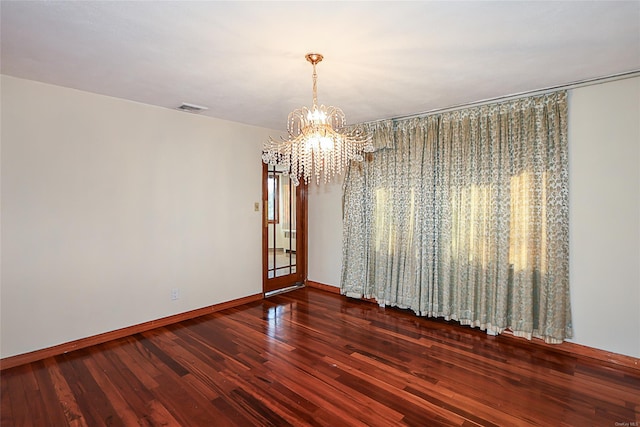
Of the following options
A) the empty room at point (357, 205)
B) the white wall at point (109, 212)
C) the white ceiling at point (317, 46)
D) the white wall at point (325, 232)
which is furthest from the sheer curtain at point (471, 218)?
the white wall at point (109, 212)

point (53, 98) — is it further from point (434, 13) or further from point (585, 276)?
point (585, 276)

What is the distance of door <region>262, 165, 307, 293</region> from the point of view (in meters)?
4.91

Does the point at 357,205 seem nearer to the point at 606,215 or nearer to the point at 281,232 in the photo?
the point at 281,232

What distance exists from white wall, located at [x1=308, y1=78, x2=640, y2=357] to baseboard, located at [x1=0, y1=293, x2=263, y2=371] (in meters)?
3.89

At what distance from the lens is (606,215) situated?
2.88m

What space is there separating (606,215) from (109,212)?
4715 mm

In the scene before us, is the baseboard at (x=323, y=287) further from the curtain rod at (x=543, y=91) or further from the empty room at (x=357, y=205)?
the curtain rod at (x=543, y=91)

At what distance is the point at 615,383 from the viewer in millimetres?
2562

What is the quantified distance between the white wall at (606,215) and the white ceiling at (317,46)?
307 mm

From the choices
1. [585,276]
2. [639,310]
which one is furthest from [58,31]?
[639,310]

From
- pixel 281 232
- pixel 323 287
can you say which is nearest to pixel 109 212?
pixel 281 232

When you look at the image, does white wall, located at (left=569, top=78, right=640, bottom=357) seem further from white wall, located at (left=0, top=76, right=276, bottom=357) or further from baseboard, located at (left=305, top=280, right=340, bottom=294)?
white wall, located at (left=0, top=76, right=276, bottom=357)

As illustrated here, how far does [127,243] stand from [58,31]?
2095 mm

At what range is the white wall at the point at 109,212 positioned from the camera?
112 inches
